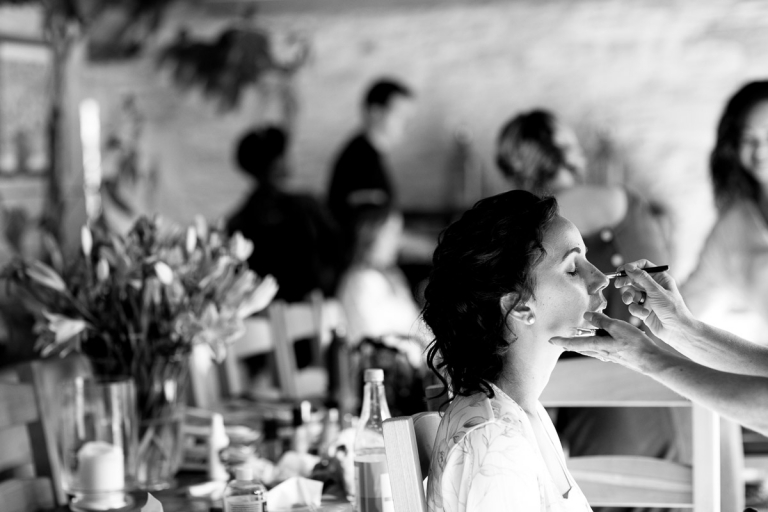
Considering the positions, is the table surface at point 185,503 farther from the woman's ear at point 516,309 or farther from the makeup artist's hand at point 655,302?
the makeup artist's hand at point 655,302

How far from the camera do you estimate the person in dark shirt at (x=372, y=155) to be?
4.93 m

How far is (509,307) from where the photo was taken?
4.20 feet

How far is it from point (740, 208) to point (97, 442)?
2432 mm

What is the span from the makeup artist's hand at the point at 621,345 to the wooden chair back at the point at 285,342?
1.63 m

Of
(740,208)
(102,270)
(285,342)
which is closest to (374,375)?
(102,270)

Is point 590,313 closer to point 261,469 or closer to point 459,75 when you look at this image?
point 261,469

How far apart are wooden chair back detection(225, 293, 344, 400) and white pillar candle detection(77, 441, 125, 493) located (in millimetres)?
1174

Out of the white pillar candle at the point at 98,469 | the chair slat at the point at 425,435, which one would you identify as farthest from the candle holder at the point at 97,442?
the chair slat at the point at 425,435

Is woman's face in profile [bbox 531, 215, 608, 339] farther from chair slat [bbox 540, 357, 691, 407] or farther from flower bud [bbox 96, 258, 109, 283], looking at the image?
flower bud [bbox 96, 258, 109, 283]

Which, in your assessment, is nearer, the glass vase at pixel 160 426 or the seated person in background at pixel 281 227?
the glass vase at pixel 160 426

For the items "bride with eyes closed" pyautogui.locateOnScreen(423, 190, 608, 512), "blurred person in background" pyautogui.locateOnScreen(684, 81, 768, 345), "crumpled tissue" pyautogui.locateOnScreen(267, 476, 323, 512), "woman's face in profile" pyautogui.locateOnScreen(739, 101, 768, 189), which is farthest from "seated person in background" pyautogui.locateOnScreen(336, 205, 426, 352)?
"bride with eyes closed" pyautogui.locateOnScreen(423, 190, 608, 512)

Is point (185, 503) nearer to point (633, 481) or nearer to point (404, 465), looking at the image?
point (404, 465)

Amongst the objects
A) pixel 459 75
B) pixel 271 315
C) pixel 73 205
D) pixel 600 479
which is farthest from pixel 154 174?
pixel 600 479

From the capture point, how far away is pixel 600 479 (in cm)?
169
